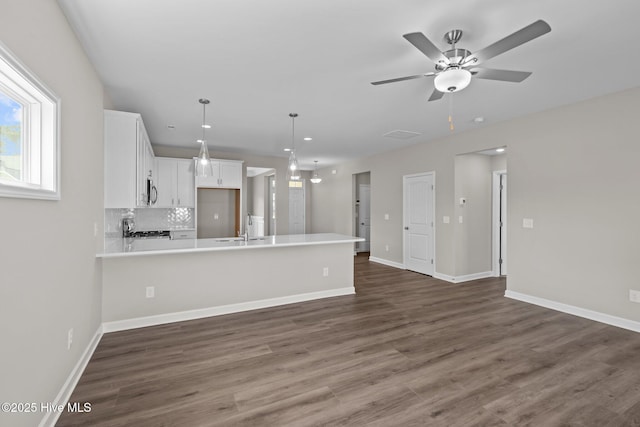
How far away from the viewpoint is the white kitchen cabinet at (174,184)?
19.9 ft

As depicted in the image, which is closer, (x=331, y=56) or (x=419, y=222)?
(x=331, y=56)

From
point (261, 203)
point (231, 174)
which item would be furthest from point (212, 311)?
point (261, 203)

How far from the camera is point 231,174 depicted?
675 cm

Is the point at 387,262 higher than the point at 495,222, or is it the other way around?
the point at 495,222

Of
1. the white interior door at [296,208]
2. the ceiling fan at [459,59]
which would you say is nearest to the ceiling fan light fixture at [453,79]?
the ceiling fan at [459,59]

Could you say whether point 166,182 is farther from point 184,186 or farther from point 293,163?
point 293,163

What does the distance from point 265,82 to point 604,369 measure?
13.2 ft

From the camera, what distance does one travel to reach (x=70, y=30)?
7.19ft

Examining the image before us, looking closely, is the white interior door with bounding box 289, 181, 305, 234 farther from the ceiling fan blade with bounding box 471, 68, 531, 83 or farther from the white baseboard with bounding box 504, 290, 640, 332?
the ceiling fan blade with bounding box 471, 68, 531, 83

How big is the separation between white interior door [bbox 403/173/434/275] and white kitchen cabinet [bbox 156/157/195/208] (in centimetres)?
455

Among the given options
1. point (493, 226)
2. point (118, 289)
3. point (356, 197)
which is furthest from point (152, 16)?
point (356, 197)

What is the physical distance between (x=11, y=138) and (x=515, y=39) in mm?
2961

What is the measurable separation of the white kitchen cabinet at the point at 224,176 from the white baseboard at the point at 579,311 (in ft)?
18.3

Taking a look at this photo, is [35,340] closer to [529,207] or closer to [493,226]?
[529,207]
